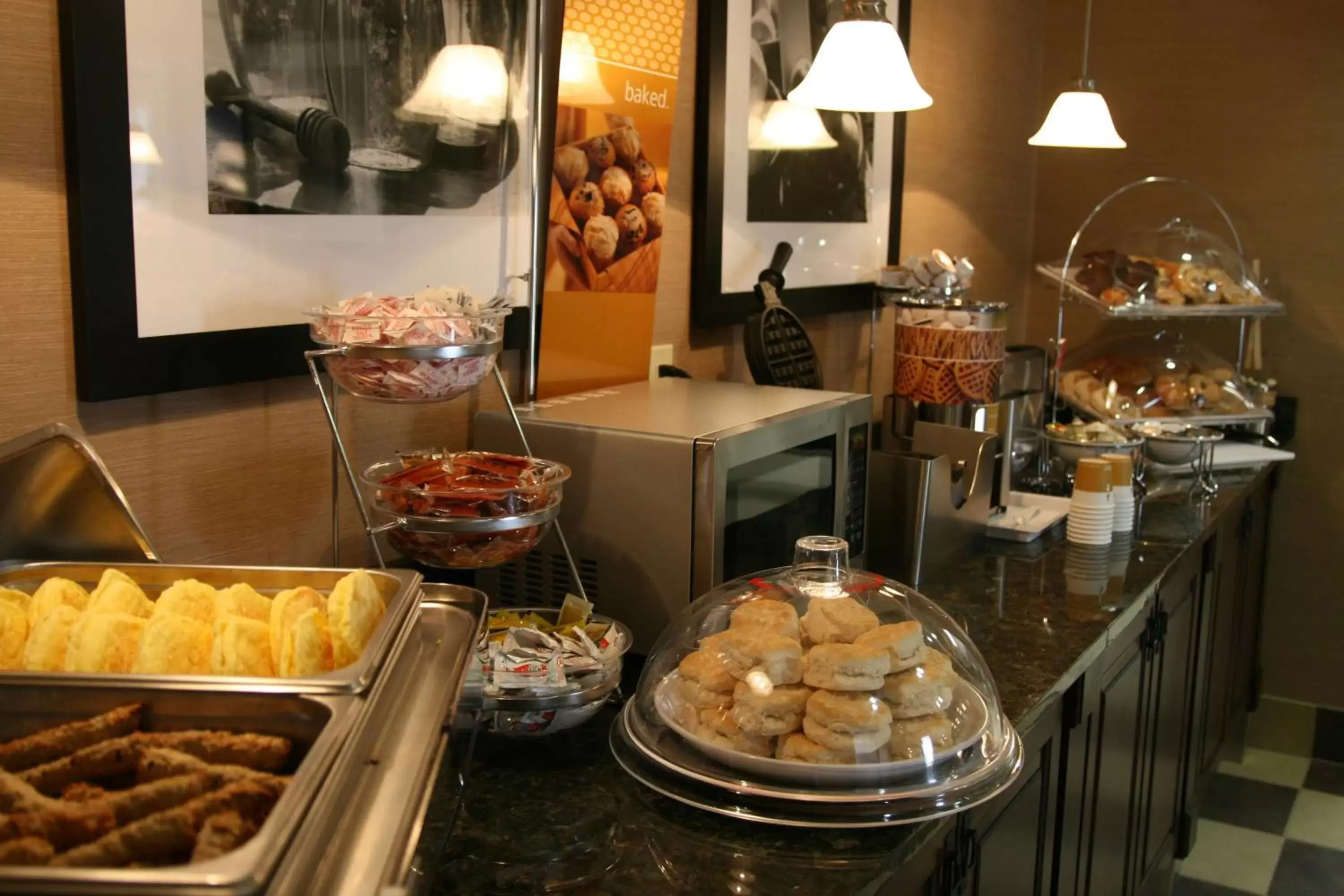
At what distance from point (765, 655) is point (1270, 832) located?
2.53m

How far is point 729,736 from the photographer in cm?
116

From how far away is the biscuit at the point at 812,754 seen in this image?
1.12 m

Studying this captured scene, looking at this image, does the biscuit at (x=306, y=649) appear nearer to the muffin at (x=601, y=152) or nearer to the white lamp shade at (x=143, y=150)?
the white lamp shade at (x=143, y=150)

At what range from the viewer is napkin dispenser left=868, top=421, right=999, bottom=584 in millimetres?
1945

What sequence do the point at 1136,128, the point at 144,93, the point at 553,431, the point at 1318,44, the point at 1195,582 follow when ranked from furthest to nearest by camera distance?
the point at 1136,128 < the point at 1318,44 < the point at 1195,582 < the point at 553,431 < the point at 144,93

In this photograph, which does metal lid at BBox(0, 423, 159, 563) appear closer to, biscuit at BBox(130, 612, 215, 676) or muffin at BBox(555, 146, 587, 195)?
biscuit at BBox(130, 612, 215, 676)

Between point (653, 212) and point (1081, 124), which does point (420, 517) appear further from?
point (1081, 124)

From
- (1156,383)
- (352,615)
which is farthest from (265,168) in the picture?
(1156,383)

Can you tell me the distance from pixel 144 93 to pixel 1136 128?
10.0 ft

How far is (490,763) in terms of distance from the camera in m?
1.27

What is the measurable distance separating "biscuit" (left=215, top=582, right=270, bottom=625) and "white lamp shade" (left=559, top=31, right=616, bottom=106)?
100 cm

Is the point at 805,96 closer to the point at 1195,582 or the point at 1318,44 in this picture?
the point at 1195,582

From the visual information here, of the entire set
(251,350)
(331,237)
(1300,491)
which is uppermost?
(331,237)

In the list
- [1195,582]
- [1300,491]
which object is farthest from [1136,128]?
[1195,582]
